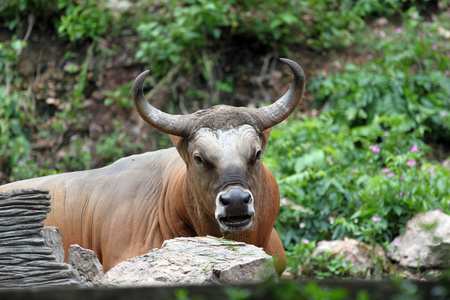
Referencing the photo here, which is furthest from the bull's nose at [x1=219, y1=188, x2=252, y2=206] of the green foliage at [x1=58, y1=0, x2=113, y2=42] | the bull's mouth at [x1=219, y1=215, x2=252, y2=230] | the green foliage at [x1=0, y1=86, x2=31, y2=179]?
the green foliage at [x1=58, y1=0, x2=113, y2=42]

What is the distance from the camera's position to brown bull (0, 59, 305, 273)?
4.61m

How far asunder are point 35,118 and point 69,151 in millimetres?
1378

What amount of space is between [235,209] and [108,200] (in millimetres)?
1741

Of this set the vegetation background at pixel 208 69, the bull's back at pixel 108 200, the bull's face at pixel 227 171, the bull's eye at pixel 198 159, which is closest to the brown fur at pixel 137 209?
the bull's back at pixel 108 200

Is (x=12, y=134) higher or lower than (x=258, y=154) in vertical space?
lower

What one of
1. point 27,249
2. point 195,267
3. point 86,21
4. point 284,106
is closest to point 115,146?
point 86,21

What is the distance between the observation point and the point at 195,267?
3.51 metres

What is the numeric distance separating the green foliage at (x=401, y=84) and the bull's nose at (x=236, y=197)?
5176 millimetres

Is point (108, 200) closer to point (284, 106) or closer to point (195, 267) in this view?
point (284, 106)

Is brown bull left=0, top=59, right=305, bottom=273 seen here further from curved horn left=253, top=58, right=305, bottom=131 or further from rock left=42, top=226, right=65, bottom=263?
rock left=42, top=226, right=65, bottom=263

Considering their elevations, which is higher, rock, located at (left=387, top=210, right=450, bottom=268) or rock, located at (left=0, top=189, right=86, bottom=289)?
rock, located at (left=0, top=189, right=86, bottom=289)

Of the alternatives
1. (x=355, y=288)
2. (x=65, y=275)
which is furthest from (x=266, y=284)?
(x=65, y=275)

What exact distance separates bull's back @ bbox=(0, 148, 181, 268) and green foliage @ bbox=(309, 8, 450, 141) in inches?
174

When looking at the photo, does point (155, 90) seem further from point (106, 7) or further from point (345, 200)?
point (345, 200)
